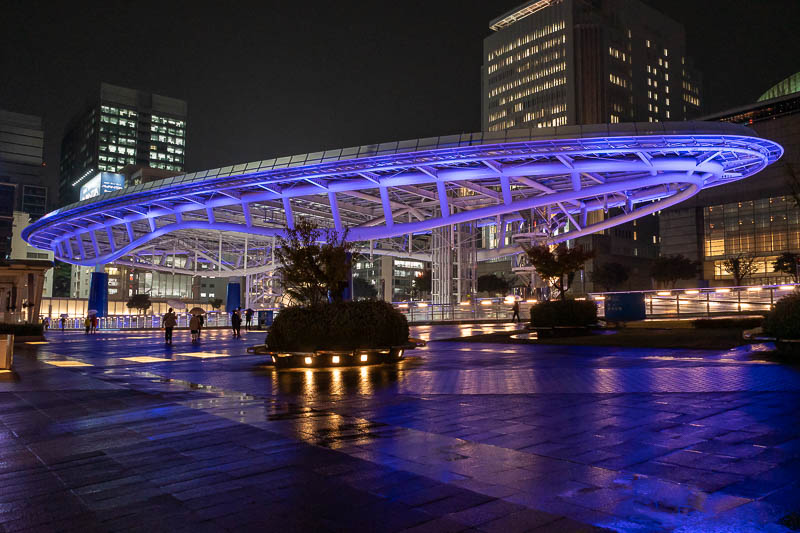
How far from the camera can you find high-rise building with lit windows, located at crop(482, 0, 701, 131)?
139 metres

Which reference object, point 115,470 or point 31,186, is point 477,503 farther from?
point 31,186

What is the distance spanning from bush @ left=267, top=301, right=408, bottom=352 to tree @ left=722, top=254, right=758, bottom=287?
287 feet

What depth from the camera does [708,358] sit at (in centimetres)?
1389

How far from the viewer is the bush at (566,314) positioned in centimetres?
2358

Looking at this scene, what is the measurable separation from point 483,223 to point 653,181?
27.9 m

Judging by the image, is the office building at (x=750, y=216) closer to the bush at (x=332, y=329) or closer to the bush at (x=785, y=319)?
the bush at (x=785, y=319)

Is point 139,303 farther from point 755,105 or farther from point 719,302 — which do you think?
point 755,105

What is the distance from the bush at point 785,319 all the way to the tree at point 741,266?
85282 mm

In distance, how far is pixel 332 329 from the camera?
1538cm

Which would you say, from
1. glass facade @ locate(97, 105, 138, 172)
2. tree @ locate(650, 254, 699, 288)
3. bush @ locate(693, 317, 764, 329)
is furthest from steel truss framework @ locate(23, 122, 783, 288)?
glass facade @ locate(97, 105, 138, 172)

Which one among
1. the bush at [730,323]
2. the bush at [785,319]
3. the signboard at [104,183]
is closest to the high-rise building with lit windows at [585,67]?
the signboard at [104,183]

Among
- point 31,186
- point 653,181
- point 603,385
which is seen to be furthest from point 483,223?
point 31,186

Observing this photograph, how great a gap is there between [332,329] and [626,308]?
16921 mm

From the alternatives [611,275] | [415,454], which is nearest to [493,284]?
[611,275]
